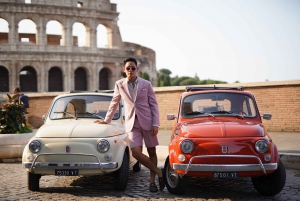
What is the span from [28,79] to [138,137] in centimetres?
5104

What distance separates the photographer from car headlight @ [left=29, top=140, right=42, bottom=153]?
22.3 feet

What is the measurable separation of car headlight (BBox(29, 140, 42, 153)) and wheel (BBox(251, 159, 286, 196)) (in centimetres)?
324

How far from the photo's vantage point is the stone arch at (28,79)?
181 feet

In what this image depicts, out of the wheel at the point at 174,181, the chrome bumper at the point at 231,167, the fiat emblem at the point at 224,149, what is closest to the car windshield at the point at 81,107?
the wheel at the point at 174,181

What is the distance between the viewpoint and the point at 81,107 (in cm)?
809

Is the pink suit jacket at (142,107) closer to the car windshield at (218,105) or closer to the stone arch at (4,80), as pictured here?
the car windshield at (218,105)

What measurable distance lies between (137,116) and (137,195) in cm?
116

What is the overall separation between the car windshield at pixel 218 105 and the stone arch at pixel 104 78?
51394 millimetres

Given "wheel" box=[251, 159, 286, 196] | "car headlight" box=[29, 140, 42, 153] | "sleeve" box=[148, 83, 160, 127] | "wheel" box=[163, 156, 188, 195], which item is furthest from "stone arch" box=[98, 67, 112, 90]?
"wheel" box=[251, 159, 286, 196]

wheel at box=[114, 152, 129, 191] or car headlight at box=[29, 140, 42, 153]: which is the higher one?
car headlight at box=[29, 140, 42, 153]

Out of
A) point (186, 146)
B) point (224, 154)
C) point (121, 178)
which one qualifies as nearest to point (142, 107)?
point (186, 146)

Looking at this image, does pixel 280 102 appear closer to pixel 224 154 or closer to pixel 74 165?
pixel 224 154

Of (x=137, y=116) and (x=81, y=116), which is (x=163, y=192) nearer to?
(x=137, y=116)

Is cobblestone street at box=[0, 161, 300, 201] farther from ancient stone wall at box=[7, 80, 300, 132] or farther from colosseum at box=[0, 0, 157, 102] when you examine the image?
colosseum at box=[0, 0, 157, 102]
